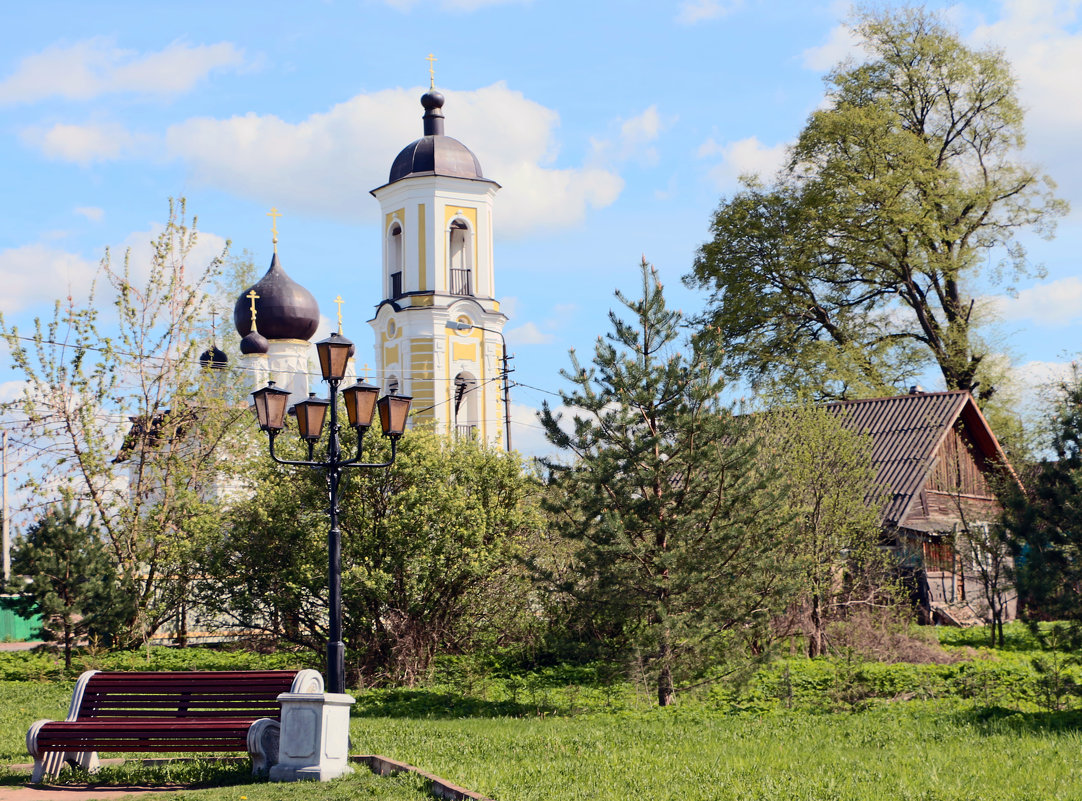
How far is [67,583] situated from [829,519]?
13.1 meters

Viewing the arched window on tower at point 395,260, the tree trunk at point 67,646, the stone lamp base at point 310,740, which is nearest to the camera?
the stone lamp base at point 310,740

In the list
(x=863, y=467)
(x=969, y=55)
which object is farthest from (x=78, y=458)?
(x=969, y=55)

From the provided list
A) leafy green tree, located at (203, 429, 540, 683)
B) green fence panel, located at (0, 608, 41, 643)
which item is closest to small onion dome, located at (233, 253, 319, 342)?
green fence panel, located at (0, 608, 41, 643)

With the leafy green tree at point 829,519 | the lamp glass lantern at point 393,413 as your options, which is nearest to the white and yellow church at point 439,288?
the leafy green tree at point 829,519

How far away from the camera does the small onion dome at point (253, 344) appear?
1636 inches

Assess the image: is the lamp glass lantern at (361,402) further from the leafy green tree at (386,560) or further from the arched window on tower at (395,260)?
the arched window on tower at (395,260)

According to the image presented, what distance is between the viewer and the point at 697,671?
13617 mm

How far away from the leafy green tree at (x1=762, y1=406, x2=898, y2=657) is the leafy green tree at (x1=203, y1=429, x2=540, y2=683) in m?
4.38

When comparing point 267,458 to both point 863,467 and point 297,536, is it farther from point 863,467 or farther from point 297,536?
point 863,467

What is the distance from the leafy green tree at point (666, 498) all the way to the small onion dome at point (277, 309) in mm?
30408

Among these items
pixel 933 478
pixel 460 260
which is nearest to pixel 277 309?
pixel 460 260

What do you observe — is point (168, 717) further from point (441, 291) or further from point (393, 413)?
point (441, 291)

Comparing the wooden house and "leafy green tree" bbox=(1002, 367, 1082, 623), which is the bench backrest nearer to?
"leafy green tree" bbox=(1002, 367, 1082, 623)

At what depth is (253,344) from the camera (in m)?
41.5
